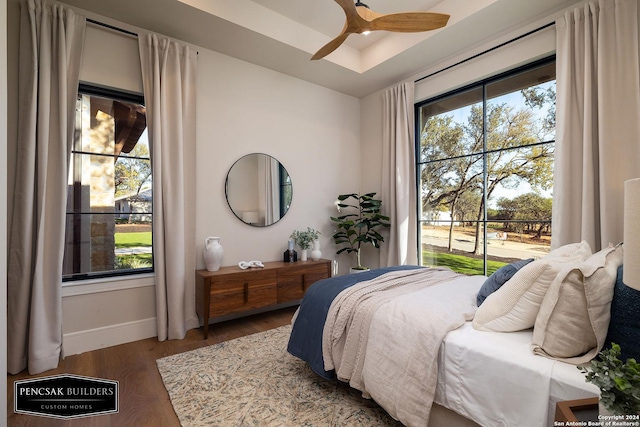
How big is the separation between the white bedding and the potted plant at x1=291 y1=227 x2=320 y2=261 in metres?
2.29

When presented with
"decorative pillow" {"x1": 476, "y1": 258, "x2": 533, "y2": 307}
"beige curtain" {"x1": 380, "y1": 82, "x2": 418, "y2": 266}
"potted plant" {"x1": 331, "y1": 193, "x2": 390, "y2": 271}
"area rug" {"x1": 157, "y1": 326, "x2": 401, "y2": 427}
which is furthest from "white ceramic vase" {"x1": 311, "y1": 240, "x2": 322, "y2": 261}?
"decorative pillow" {"x1": 476, "y1": 258, "x2": 533, "y2": 307}

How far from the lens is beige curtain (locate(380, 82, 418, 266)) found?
12.2ft

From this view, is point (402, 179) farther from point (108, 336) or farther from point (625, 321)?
point (108, 336)

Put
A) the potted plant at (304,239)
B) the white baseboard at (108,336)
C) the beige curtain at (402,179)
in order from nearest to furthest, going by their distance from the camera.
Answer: the white baseboard at (108,336) → the potted plant at (304,239) → the beige curtain at (402,179)

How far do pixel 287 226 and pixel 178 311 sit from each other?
→ 150 centimetres

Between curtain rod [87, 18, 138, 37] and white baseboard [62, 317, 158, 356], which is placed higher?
curtain rod [87, 18, 138, 37]

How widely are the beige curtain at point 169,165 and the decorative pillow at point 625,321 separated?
2.92 metres

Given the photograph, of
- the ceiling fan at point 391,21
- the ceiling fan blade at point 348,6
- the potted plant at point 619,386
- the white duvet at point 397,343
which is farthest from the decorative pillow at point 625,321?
the ceiling fan blade at point 348,6

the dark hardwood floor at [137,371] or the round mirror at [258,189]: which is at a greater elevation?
the round mirror at [258,189]

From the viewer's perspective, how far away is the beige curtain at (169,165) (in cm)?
270

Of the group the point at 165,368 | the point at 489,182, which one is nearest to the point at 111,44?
the point at 165,368

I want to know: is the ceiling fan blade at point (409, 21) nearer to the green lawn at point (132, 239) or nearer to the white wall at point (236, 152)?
the white wall at point (236, 152)

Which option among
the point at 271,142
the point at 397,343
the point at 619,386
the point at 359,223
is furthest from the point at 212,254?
the point at 619,386

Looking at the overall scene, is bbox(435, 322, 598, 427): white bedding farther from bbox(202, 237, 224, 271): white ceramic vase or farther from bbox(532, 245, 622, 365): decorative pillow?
bbox(202, 237, 224, 271): white ceramic vase
